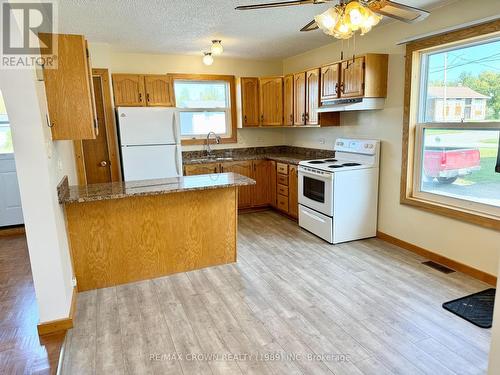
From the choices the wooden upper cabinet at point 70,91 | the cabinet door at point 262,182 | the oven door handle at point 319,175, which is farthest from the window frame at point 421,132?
the wooden upper cabinet at point 70,91

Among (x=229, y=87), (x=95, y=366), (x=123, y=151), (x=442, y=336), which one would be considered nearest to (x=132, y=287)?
(x=95, y=366)

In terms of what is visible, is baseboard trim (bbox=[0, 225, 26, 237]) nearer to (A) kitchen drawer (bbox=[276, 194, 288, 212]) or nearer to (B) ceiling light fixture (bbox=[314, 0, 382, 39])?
(A) kitchen drawer (bbox=[276, 194, 288, 212])

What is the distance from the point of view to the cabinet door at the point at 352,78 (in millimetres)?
3635

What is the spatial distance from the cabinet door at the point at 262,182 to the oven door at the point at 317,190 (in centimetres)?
109

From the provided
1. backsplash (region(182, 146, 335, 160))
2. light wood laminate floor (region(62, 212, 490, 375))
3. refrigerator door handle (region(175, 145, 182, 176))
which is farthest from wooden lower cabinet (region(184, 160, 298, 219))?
light wood laminate floor (region(62, 212, 490, 375))

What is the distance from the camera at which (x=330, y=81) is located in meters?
4.13

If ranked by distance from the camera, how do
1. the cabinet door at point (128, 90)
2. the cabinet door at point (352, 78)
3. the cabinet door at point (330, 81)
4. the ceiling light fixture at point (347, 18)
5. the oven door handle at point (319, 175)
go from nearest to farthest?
the ceiling light fixture at point (347, 18), the cabinet door at point (352, 78), the oven door handle at point (319, 175), the cabinet door at point (330, 81), the cabinet door at point (128, 90)

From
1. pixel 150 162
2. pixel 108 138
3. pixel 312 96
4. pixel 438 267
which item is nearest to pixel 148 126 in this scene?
pixel 150 162

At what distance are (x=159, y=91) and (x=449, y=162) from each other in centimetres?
390

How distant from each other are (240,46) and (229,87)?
105 cm

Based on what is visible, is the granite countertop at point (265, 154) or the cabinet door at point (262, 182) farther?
the cabinet door at point (262, 182)

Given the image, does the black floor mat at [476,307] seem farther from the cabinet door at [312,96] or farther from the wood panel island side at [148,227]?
the cabinet door at [312,96]

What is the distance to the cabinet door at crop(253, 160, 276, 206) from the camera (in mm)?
5430

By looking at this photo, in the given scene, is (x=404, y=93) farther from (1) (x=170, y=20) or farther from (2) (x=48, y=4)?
(2) (x=48, y=4)
